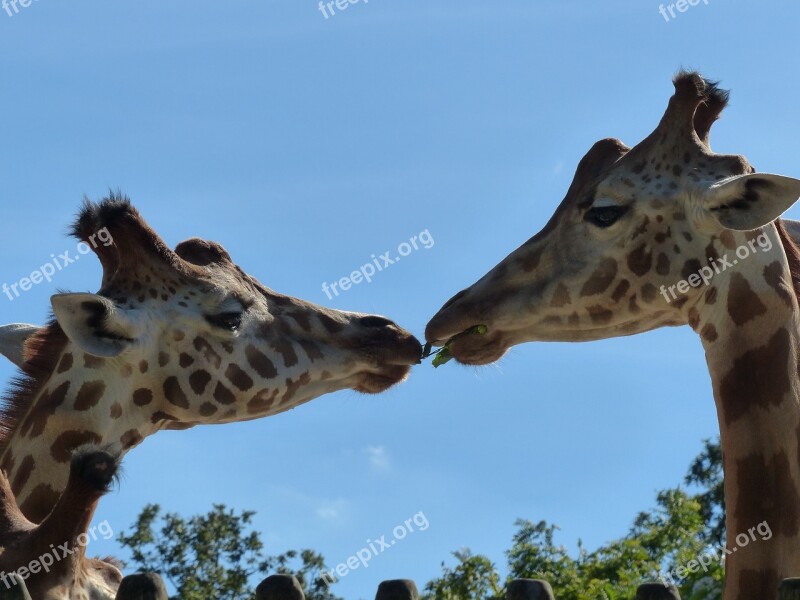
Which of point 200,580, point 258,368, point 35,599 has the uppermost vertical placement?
point 200,580

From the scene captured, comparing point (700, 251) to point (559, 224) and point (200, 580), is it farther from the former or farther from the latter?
point (200, 580)

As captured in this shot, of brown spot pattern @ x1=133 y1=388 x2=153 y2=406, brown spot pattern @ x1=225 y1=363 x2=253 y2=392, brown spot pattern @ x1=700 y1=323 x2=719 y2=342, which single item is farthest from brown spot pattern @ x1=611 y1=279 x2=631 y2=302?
brown spot pattern @ x1=133 y1=388 x2=153 y2=406

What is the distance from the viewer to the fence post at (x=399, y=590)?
4.71 meters

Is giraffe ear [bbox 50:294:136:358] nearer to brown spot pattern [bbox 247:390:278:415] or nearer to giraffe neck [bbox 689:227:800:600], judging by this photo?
brown spot pattern [bbox 247:390:278:415]

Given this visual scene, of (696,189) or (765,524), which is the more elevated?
(696,189)

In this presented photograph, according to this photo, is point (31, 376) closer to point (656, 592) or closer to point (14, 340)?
point (14, 340)

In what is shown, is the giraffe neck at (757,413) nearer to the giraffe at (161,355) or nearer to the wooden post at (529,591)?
the wooden post at (529,591)

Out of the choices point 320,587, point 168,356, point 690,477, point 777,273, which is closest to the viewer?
point 777,273

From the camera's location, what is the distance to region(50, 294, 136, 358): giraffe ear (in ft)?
21.9

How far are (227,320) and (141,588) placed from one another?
284 cm

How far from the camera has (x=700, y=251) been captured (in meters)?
6.30

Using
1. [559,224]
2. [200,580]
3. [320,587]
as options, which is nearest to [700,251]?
[559,224]

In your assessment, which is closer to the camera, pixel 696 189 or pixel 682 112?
pixel 696 189

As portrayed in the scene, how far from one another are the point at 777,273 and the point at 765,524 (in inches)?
46.5
